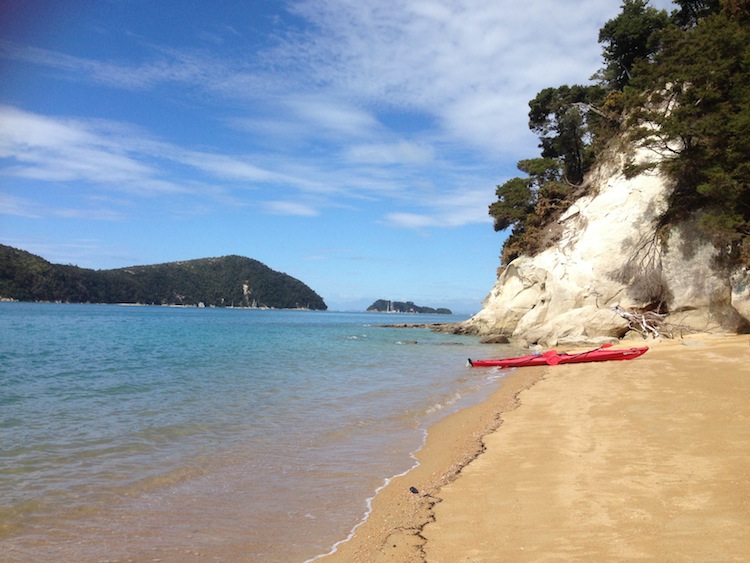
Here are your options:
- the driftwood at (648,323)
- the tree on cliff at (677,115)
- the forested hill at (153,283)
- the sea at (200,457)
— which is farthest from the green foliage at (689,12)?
the forested hill at (153,283)

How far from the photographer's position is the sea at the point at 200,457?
4.81 m

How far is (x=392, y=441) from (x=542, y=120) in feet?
122

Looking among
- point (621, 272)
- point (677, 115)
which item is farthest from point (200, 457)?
point (621, 272)

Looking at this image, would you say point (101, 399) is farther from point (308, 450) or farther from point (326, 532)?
point (326, 532)

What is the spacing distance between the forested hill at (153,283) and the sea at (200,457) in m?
123

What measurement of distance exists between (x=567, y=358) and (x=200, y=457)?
46.6ft

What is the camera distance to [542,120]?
1567 inches

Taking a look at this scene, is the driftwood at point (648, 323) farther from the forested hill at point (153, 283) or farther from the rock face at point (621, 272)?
the forested hill at point (153, 283)

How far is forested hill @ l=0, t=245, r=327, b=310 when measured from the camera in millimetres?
118312

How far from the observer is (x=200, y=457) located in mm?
7629

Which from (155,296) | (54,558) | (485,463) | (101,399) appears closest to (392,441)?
(485,463)

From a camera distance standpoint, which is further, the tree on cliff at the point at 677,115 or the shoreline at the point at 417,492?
the tree on cliff at the point at 677,115

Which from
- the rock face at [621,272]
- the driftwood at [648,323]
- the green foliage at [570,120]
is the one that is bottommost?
the driftwood at [648,323]

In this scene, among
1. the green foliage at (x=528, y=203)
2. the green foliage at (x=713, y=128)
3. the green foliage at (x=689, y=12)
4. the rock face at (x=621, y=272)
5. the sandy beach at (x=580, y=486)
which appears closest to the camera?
the sandy beach at (x=580, y=486)
